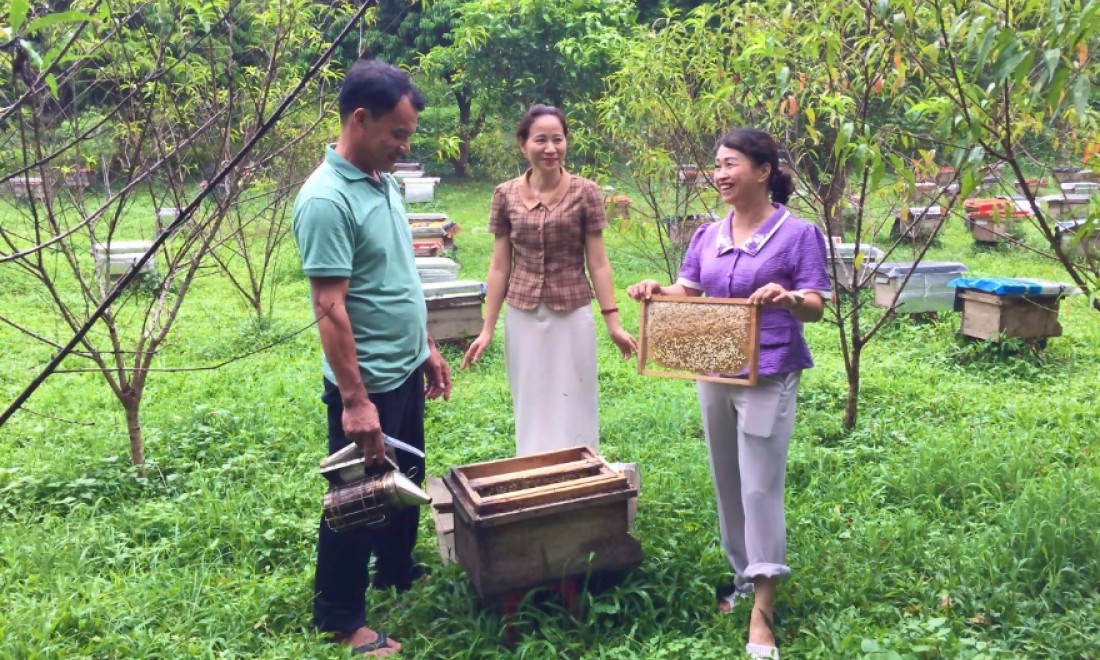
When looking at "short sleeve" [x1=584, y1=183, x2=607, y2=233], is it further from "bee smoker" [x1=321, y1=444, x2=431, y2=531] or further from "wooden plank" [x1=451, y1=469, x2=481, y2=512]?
"bee smoker" [x1=321, y1=444, x2=431, y2=531]

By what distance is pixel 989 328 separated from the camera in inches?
254

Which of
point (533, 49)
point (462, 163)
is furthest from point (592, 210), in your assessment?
point (462, 163)

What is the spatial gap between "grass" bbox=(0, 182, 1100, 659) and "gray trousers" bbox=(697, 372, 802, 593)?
322 mm

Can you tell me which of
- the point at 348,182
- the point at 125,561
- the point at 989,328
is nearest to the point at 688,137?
the point at 989,328

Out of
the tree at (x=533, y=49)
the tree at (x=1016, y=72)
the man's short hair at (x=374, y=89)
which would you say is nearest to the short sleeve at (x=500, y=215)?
the man's short hair at (x=374, y=89)

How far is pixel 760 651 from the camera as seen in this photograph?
2.91 m

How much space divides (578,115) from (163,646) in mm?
10732

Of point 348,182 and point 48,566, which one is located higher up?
point 348,182

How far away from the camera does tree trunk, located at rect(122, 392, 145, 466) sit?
175 inches

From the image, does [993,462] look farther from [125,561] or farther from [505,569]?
[125,561]

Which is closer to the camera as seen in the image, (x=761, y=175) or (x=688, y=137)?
(x=761, y=175)

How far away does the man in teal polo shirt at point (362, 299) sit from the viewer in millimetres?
2732

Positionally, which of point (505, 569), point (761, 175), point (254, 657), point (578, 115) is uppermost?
point (578, 115)

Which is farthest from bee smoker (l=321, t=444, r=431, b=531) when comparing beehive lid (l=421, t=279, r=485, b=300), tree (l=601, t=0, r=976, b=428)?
beehive lid (l=421, t=279, r=485, b=300)
